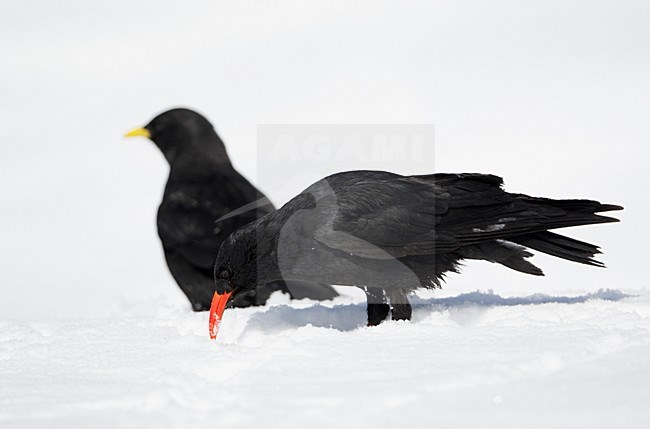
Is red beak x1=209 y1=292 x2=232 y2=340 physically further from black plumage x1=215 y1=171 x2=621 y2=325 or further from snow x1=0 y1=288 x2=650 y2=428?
snow x1=0 y1=288 x2=650 y2=428

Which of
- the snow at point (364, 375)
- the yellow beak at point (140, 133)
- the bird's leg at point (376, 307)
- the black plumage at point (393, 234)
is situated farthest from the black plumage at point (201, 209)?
the snow at point (364, 375)

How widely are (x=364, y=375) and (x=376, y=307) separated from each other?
1.93m

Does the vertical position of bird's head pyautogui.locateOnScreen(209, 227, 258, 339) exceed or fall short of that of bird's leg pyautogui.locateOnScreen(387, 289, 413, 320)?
it exceeds it

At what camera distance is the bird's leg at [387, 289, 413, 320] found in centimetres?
509

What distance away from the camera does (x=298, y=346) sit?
3.99 metres

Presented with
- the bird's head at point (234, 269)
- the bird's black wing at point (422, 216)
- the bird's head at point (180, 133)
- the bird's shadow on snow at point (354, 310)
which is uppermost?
the bird's head at point (180, 133)

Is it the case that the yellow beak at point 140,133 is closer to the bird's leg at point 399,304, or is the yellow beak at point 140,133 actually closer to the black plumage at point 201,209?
the black plumage at point 201,209

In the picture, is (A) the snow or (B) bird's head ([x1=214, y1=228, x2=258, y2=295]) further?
(B) bird's head ([x1=214, y1=228, x2=258, y2=295])

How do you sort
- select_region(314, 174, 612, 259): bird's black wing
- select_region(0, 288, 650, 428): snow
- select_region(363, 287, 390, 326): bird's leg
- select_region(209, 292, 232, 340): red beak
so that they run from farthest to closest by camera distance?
select_region(363, 287, 390, 326): bird's leg → select_region(209, 292, 232, 340): red beak → select_region(314, 174, 612, 259): bird's black wing → select_region(0, 288, 650, 428): snow

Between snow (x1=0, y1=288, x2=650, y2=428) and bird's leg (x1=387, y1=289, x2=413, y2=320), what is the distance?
12cm

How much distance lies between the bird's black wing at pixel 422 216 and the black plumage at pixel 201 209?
251cm

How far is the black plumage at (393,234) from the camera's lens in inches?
195

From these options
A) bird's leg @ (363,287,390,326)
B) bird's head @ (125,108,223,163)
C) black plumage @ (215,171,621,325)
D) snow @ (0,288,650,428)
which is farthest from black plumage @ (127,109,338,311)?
snow @ (0,288,650,428)

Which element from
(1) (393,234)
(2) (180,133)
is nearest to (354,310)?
(1) (393,234)
